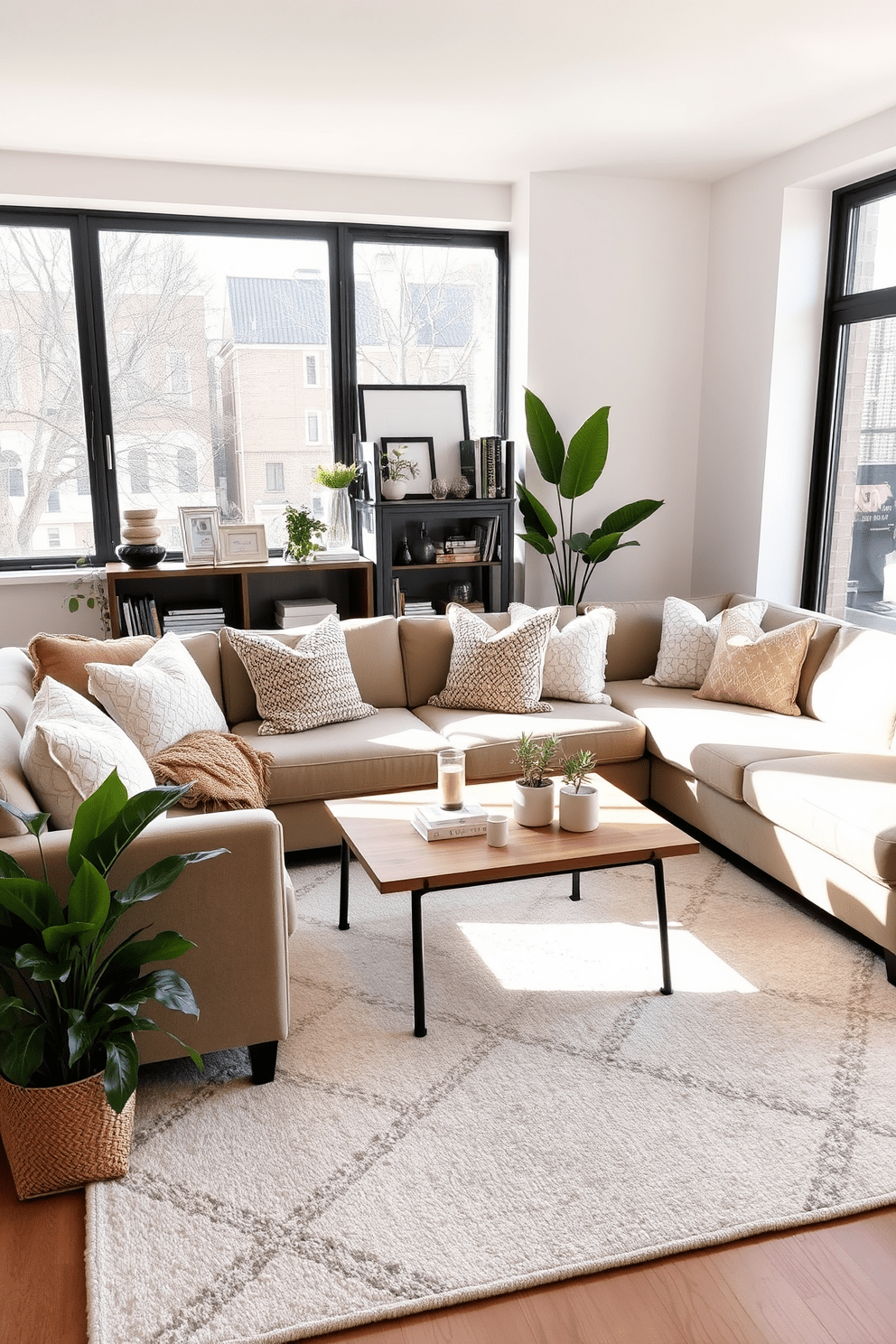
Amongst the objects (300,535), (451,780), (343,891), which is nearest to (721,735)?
(451,780)

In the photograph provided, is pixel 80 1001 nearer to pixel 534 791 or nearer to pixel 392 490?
pixel 534 791

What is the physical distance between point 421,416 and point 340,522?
683 millimetres

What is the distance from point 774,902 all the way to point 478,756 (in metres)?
1.10

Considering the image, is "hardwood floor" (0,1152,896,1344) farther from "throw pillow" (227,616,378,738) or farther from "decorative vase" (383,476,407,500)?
"decorative vase" (383,476,407,500)

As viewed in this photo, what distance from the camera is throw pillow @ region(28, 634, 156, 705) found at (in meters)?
3.26

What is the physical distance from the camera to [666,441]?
207 inches

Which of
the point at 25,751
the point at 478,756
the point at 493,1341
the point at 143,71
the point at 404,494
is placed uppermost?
the point at 143,71

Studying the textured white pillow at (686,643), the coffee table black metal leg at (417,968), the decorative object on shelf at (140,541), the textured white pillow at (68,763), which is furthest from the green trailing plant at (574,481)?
the textured white pillow at (68,763)

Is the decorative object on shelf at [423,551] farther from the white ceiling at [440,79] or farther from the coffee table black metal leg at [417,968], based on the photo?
the coffee table black metal leg at [417,968]

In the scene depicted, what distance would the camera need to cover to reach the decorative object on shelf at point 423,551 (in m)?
4.99

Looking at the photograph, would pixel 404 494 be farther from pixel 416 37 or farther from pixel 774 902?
pixel 774 902

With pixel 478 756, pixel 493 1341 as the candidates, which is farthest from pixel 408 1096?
pixel 478 756

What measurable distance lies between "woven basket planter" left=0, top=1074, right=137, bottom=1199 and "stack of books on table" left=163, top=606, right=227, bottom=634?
292 cm

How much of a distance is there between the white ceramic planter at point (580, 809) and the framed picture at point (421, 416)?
8.98ft
